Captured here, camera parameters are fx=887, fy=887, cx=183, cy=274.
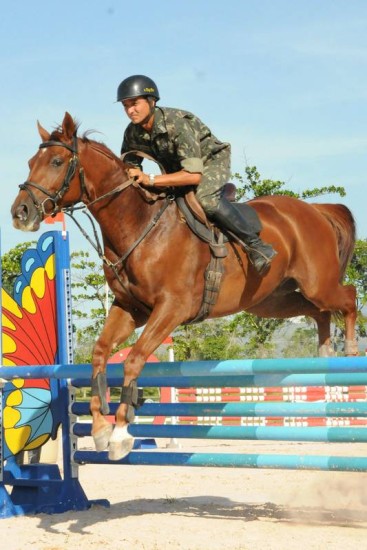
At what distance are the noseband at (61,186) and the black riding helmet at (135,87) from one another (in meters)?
0.39

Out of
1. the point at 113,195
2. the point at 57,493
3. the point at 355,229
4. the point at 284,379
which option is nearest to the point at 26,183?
the point at 113,195

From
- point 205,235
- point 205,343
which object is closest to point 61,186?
point 205,235

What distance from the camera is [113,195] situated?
17.7 feet

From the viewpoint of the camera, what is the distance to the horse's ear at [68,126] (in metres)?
5.22

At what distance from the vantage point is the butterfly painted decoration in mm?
6441

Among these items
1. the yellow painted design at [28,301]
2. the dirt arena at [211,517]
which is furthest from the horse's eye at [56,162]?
the dirt arena at [211,517]

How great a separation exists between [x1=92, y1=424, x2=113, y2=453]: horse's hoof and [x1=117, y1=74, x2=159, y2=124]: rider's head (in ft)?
5.99

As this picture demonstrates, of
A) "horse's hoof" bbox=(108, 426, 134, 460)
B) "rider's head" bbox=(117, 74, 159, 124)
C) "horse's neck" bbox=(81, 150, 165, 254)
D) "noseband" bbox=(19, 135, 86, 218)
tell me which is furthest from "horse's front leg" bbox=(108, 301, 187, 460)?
"rider's head" bbox=(117, 74, 159, 124)

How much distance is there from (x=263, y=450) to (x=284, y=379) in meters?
7.17

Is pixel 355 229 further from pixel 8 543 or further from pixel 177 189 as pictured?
pixel 8 543

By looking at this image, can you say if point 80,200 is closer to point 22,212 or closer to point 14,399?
point 22,212

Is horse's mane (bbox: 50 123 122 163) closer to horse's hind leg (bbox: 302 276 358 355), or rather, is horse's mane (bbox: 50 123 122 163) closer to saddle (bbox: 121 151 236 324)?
saddle (bbox: 121 151 236 324)

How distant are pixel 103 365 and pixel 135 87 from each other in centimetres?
165

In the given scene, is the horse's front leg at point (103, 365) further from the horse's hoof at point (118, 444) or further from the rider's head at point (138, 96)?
the rider's head at point (138, 96)
